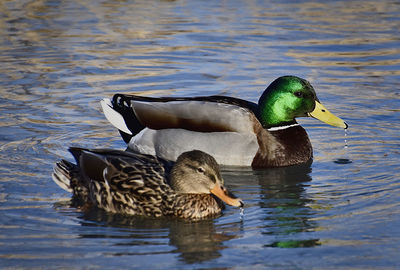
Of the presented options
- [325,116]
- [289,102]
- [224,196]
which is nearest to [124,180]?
[224,196]

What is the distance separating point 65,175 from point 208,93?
4.15 m

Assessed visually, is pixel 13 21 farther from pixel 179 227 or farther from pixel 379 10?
pixel 179 227

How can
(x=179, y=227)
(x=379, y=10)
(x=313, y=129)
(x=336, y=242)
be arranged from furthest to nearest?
(x=379, y=10), (x=313, y=129), (x=179, y=227), (x=336, y=242)

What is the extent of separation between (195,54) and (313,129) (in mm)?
3881

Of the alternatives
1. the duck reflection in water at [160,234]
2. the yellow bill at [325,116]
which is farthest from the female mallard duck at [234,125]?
the duck reflection in water at [160,234]

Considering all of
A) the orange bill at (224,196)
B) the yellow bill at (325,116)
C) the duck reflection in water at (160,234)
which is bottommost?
the duck reflection in water at (160,234)

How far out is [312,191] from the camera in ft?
26.1

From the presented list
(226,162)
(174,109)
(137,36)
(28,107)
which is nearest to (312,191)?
(226,162)

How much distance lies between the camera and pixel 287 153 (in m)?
9.27

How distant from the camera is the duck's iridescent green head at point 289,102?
935cm

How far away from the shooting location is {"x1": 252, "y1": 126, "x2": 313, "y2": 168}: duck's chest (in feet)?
30.1

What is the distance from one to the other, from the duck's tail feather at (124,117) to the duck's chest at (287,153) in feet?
4.93

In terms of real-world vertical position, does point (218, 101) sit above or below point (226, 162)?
above

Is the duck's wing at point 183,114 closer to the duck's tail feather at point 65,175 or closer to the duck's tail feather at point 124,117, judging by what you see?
the duck's tail feather at point 124,117
